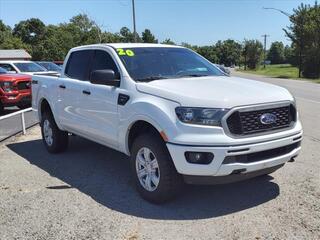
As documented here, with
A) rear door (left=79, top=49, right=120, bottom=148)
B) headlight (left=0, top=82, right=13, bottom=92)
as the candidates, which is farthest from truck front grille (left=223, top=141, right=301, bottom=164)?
headlight (left=0, top=82, right=13, bottom=92)

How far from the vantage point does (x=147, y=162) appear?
5504 millimetres

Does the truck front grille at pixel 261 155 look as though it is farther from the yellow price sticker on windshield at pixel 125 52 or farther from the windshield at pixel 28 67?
the windshield at pixel 28 67

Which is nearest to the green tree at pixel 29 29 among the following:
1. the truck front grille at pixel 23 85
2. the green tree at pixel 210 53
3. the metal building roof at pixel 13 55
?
the metal building roof at pixel 13 55

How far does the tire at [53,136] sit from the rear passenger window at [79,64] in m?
1.03

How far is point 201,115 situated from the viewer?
16.0 ft

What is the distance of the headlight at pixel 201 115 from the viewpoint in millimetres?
4832

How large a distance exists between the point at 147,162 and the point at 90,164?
234cm

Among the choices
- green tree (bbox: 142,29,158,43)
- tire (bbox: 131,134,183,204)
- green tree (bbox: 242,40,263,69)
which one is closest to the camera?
tire (bbox: 131,134,183,204)

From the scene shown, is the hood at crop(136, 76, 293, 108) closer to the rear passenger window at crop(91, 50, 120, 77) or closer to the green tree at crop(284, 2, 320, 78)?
the rear passenger window at crop(91, 50, 120, 77)

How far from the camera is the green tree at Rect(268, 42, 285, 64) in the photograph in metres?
Answer: 152

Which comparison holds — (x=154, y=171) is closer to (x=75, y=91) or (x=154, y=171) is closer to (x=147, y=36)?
(x=75, y=91)

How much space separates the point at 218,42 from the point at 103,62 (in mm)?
132637

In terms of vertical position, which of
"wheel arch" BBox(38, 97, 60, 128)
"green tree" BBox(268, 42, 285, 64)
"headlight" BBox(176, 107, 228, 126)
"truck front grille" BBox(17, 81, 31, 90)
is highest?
"headlight" BBox(176, 107, 228, 126)

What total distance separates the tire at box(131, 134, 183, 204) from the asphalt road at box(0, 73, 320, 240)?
0.16 m
